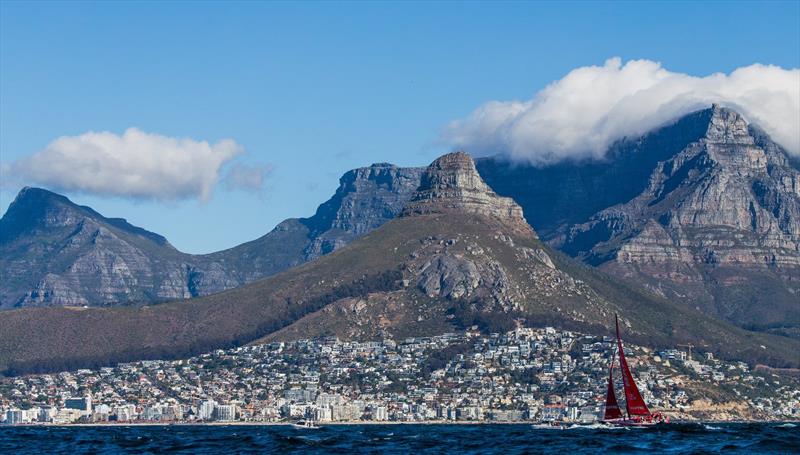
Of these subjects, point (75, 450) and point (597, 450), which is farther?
point (75, 450)

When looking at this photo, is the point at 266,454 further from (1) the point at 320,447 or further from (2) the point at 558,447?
(2) the point at 558,447

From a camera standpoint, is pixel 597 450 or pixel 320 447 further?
pixel 320 447

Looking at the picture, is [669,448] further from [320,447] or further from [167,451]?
[167,451]

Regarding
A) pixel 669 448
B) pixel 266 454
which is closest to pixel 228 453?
pixel 266 454

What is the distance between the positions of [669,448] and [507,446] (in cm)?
2345

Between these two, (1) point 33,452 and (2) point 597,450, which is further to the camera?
(1) point 33,452

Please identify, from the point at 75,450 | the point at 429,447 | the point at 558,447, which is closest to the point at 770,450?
the point at 558,447

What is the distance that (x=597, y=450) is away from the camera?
179375 mm

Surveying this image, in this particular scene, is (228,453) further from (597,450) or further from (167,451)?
(597,450)

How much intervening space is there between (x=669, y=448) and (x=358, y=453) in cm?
3517

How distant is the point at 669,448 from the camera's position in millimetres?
182750

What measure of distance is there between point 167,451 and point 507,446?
41556 mm

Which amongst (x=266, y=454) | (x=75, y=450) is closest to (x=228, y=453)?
(x=266, y=454)

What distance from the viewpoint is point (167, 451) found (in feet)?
618
